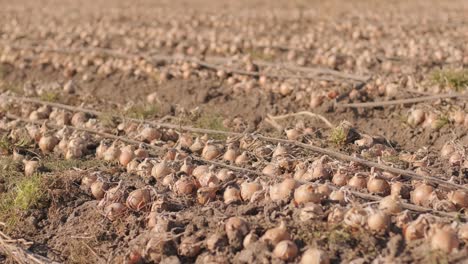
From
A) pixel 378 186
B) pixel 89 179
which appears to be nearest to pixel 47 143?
pixel 89 179

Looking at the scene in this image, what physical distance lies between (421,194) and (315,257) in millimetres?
779

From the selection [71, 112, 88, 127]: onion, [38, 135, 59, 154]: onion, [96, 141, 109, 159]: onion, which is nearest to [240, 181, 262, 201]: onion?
[96, 141, 109, 159]: onion

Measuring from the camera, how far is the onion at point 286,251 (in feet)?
8.09

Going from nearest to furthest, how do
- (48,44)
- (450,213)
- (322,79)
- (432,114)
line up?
(450,213)
(432,114)
(322,79)
(48,44)

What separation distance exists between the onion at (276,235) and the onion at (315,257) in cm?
15

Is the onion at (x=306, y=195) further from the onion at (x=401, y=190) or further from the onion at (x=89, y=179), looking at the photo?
the onion at (x=89, y=179)

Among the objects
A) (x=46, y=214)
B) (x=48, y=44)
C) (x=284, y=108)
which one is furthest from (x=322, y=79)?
(x=48, y=44)

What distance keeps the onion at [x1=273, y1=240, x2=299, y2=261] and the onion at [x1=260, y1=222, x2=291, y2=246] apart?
0.18 feet

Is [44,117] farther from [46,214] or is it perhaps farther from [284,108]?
[284,108]

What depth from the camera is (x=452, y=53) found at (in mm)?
6461

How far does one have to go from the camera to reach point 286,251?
8.09 ft

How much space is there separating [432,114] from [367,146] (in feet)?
3.09

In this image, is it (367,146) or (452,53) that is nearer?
(367,146)

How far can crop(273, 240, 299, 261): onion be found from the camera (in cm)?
247
